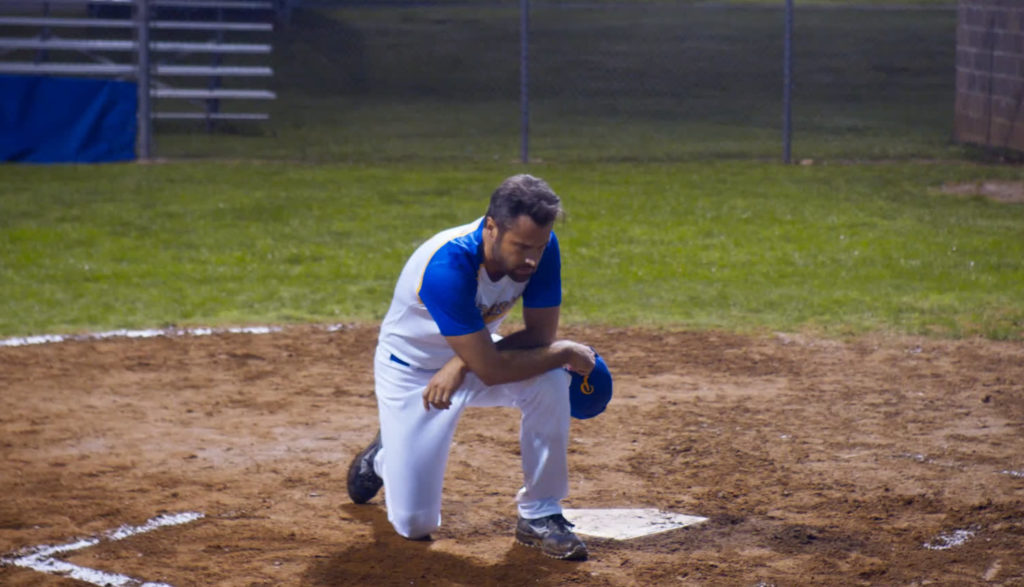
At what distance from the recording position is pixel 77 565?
4152 millimetres

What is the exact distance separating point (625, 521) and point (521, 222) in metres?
1.31

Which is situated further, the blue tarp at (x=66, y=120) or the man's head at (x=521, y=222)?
A: the blue tarp at (x=66, y=120)

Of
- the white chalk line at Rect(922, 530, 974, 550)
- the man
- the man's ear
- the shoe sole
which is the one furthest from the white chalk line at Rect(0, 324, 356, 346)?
the white chalk line at Rect(922, 530, 974, 550)

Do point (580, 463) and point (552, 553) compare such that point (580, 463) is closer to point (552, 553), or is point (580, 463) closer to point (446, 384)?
point (552, 553)

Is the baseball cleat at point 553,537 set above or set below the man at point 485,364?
below

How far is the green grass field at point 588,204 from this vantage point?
862 centimetres

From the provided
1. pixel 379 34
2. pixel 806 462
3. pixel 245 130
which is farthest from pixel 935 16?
pixel 806 462

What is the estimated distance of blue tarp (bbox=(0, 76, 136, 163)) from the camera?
14781 mm

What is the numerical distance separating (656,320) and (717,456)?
2823mm

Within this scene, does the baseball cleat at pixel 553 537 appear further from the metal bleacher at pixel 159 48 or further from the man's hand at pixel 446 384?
the metal bleacher at pixel 159 48

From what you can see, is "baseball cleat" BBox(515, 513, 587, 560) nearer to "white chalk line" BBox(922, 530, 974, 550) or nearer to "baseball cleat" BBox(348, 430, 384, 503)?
"baseball cleat" BBox(348, 430, 384, 503)

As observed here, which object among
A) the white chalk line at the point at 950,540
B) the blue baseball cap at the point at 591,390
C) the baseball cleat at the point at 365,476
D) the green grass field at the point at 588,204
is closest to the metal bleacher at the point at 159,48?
the green grass field at the point at 588,204

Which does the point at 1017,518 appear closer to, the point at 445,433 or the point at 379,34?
the point at 445,433

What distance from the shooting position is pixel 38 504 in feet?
15.7
